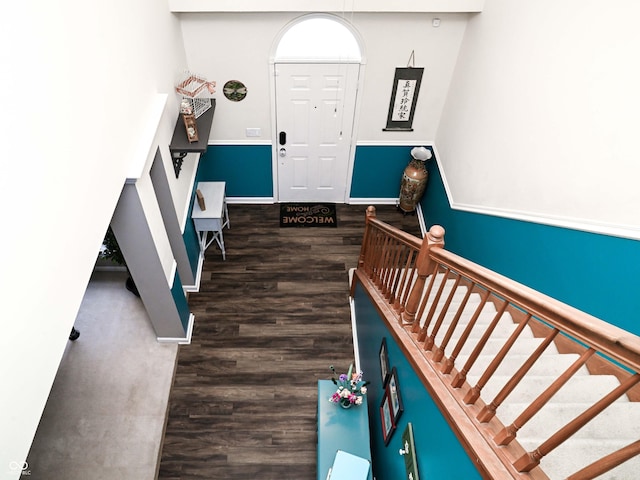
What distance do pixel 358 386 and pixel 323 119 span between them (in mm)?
3468

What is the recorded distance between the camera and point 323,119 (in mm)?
5590

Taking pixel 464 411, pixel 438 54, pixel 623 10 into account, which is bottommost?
pixel 464 411

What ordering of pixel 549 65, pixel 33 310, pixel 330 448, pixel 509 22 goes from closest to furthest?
pixel 33 310, pixel 549 65, pixel 330 448, pixel 509 22

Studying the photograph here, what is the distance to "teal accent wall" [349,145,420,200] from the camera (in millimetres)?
Result: 5908

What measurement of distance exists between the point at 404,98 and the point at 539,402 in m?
4.49

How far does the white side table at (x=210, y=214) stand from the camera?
5.07 metres

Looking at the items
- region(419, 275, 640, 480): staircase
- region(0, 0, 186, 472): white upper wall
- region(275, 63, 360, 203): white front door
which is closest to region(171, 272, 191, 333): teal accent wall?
region(0, 0, 186, 472): white upper wall

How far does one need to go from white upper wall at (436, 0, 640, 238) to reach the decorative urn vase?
36.7 inches

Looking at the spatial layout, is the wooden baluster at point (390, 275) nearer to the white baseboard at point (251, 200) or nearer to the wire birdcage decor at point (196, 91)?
the wire birdcage decor at point (196, 91)

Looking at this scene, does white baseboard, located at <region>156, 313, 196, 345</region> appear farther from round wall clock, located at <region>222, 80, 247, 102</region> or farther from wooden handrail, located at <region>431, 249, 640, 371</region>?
wooden handrail, located at <region>431, 249, 640, 371</region>

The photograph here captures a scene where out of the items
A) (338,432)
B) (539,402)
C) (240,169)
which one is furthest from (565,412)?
(240,169)

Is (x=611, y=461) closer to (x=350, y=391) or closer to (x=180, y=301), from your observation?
(x=350, y=391)

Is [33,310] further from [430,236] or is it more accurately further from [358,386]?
[358,386]

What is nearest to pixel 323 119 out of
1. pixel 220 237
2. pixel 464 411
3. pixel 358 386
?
pixel 220 237
